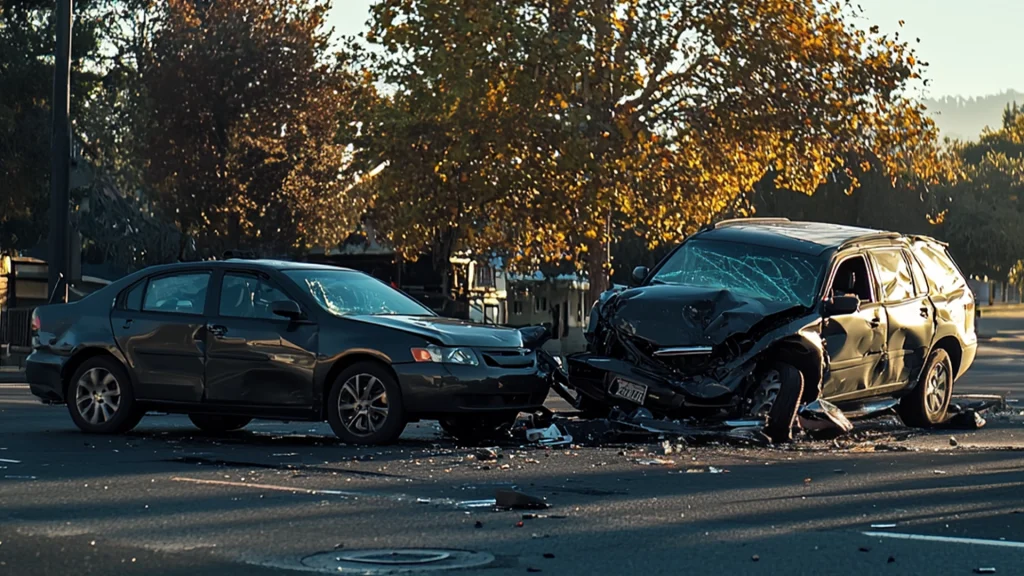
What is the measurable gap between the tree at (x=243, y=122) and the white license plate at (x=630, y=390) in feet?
107

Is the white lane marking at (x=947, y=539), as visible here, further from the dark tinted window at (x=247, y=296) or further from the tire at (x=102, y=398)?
the tire at (x=102, y=398)

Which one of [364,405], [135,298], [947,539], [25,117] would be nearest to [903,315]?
[364,405]

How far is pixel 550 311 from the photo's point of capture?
75.6m

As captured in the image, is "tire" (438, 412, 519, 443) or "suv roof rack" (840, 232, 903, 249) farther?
"suv roof rack" (840, 232, 903, 249)

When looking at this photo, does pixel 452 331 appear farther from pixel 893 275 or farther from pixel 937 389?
pixel 937 389

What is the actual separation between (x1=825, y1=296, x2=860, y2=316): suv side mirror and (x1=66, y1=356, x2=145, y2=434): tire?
590 cm

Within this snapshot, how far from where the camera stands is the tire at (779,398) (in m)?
13.5

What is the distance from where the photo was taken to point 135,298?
14.3 m

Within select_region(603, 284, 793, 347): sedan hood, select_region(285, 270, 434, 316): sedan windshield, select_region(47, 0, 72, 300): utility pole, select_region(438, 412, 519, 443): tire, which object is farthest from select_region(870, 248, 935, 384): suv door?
select_region(47, 0, 72, 300): utility pole

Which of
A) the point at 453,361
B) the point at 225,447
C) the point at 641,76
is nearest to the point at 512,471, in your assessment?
the point at 453,361

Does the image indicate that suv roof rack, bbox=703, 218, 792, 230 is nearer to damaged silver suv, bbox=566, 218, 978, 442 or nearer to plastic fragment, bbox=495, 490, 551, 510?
damaged silver suv, bbox=566, 218, 978, 442

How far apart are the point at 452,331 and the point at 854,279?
4131 mm

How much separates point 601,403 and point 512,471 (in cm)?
312

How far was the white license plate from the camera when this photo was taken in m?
13.5
